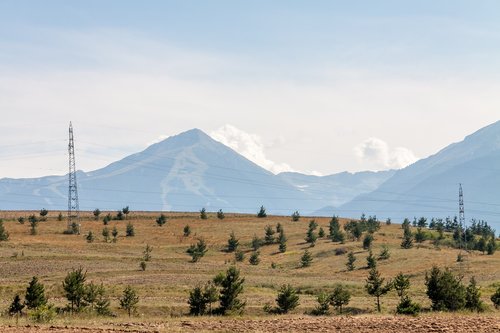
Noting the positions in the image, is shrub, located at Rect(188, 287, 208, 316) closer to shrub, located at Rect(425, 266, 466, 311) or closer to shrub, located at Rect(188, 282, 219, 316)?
shrub, located at Rect(188, 282, 219, 316)

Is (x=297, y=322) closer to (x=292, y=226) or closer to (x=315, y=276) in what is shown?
(x=315, y=276)

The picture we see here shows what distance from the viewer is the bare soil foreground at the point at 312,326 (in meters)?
29.7

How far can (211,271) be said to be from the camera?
3250 inches

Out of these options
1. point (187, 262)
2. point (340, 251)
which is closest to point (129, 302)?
point (187, 262)

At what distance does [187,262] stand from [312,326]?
64.2 m

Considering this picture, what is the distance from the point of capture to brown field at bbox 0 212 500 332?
3275 cm

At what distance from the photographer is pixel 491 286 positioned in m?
73.1

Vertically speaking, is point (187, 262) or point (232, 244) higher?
point (232, 244)

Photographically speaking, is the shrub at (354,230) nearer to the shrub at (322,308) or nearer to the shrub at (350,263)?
the shrub at (350,263)

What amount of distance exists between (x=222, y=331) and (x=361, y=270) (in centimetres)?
6838

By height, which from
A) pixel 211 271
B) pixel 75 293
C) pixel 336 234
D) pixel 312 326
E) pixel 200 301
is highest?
pixel 336 234

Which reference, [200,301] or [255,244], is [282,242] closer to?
[255,244]

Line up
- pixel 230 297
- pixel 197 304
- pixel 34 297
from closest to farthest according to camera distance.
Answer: pixel 34 297
pixel 197 304
pixel 230 297

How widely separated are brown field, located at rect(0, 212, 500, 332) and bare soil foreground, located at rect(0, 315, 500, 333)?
0.18 feet
